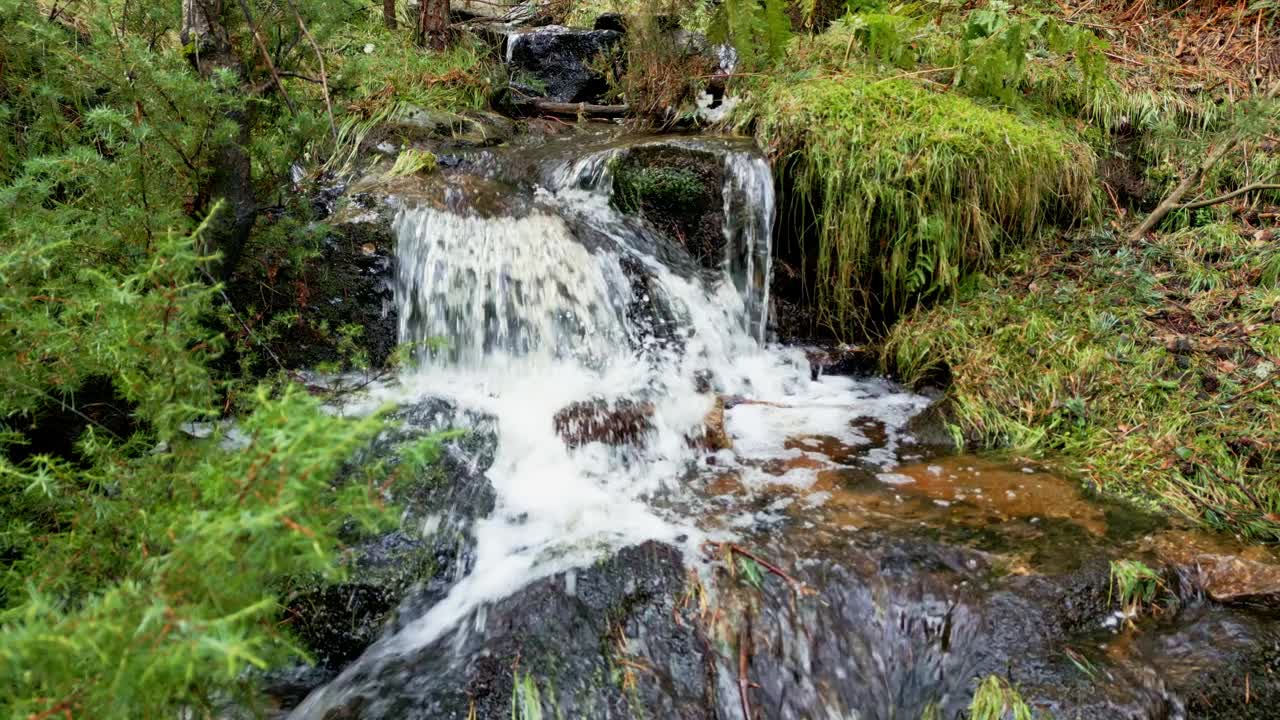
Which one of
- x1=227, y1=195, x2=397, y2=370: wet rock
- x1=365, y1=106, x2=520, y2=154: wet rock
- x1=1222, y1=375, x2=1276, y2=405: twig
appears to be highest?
x1=365, y1=106, x2=520, y2=154: wet rock

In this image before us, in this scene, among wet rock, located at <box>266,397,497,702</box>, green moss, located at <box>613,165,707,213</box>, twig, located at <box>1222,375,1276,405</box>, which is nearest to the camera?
wet rock, located at <box>266,397,497,702</box>

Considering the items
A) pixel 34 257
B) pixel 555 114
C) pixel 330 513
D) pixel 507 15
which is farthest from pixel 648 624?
pixel 507 15

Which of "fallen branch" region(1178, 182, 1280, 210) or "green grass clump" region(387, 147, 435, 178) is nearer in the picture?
"fallen branch" region(1178, 182, 1280, 210)

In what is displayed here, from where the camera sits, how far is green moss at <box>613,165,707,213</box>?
5074 millimetres

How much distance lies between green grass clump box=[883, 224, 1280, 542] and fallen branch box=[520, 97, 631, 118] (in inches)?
149

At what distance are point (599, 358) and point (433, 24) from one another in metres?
4.67

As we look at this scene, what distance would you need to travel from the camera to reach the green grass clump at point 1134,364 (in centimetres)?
334

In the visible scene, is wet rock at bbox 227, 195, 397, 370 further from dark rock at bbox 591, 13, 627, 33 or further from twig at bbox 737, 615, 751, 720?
dark rock at bbox 591, 13, 627, 33

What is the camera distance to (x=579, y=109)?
7.15 meters

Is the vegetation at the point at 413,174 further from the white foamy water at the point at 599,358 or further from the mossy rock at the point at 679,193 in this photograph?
the white foamy water at the point at 599,358

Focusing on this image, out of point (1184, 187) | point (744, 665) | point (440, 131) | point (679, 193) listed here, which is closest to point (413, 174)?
point (440, 131)

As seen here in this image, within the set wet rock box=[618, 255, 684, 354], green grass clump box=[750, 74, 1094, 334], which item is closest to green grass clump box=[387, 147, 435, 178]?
wet rock box=[618, 255, 684, 354]

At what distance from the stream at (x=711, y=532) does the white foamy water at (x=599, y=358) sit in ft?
0.05

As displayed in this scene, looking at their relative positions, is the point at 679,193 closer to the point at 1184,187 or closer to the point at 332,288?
the point at 332,288
